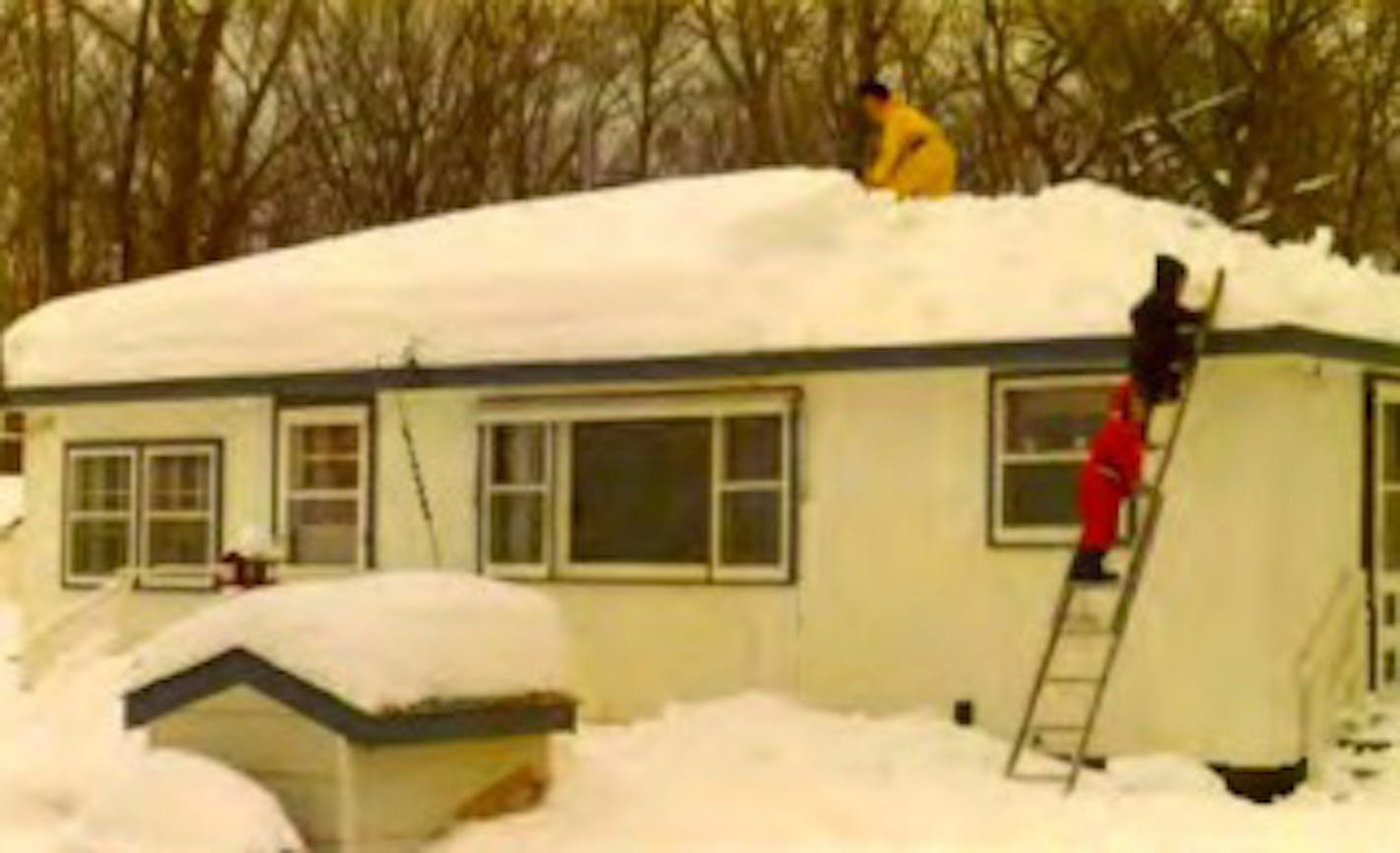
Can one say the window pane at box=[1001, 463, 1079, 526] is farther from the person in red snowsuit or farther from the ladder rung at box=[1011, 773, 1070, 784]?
the ladder rung at box=[1011, 773, 1070, 784]

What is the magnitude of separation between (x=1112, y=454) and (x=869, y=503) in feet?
7.61

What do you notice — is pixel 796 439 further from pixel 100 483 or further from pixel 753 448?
pixel 100 483

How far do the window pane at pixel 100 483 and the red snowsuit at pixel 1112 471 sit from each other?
883 cm

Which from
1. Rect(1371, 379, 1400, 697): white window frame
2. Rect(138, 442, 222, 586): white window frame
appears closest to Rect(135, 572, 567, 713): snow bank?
Rect(1371, 379, 1400, 697): white window frame

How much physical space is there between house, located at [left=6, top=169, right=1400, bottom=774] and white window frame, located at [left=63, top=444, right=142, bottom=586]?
47 millimetres

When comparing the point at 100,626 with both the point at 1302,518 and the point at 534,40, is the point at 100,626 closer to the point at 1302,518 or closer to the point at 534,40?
the point at 1302,518

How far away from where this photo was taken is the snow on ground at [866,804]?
12.4 meters

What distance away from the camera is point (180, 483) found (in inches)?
766

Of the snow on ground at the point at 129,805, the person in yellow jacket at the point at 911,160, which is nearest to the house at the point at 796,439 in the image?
the person in yellow jacket at the point at 911,160

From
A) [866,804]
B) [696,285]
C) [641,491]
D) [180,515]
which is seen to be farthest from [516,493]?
[866,804]

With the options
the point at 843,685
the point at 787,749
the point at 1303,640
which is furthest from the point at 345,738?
the point at 1303,640

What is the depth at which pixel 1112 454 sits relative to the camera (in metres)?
14.0

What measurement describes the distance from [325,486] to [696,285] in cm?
363

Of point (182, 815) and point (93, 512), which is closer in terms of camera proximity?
point (182, 815)
